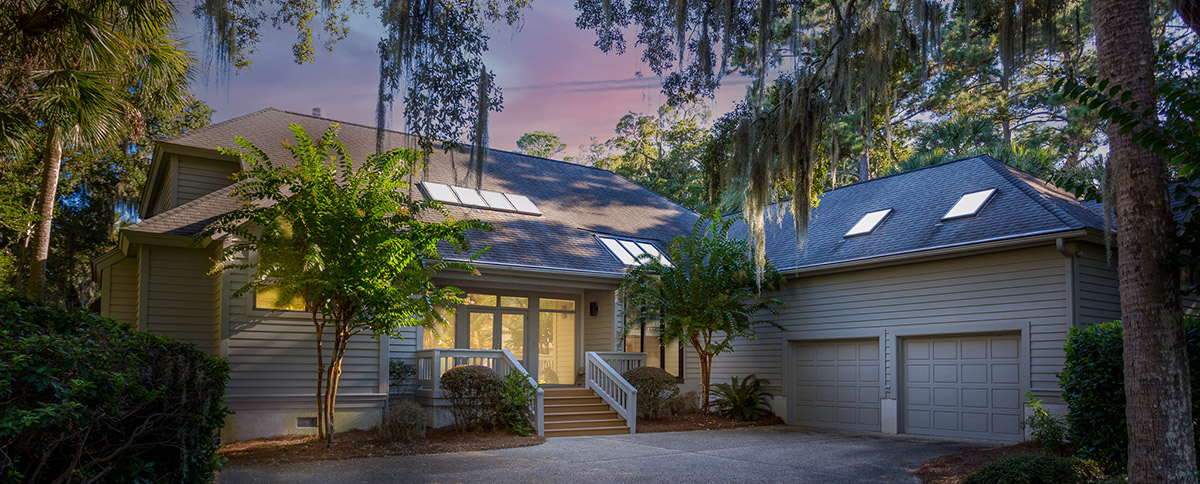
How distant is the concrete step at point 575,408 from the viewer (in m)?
11.9

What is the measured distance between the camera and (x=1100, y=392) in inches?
290

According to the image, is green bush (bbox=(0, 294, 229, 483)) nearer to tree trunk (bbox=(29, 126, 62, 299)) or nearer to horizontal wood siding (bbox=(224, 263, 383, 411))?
horizontal wood siding (bbox=(224, 263, 383, 411))

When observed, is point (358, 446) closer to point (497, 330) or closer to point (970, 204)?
point (497, 330)

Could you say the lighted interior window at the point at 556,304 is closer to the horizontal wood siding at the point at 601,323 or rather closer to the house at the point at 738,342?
the house at the point at 738,342

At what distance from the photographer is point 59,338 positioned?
383 cm

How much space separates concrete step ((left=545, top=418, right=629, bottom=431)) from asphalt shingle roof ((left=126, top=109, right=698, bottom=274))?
8.71 ft

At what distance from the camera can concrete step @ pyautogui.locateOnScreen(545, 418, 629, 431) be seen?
445 inches

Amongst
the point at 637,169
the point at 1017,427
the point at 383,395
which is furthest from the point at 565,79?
the point at 637,169

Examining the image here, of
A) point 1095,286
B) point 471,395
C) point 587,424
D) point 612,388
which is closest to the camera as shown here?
point 1095,286

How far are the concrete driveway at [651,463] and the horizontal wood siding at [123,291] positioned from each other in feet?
19.2

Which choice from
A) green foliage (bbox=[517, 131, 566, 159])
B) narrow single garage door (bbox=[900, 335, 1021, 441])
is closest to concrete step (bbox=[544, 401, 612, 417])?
narrow single garage door (bbox=[900, 335, 1021, 441])

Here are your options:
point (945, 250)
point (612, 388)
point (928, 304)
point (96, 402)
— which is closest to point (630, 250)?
point (612, 388)

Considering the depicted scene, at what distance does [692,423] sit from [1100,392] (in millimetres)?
6411

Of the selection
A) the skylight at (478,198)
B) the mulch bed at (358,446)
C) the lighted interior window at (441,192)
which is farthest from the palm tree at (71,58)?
the skylight at (478,198)
